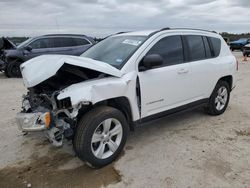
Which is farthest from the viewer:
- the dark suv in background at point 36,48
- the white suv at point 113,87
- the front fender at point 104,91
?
the dark suv in background at point 36,48

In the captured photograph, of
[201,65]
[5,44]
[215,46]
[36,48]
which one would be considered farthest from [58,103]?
[5,44]

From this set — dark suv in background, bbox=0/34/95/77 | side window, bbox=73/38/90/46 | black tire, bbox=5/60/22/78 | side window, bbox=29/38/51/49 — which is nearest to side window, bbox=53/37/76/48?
dark suv in background, bbox=0/34/95/77

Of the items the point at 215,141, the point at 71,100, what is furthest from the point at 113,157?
the point at 215,141

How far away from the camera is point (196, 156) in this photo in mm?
3879

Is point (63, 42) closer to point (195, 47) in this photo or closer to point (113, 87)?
point (195, 47)

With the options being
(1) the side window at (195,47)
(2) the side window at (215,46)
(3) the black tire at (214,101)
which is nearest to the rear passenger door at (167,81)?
(1) the side window at (195,47)

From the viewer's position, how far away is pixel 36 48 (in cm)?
1147

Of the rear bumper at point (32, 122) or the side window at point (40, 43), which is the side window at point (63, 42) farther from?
the rear bumper at point (32, 122)

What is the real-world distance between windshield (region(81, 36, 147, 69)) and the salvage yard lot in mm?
1127

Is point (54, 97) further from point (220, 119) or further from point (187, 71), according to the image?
point (220, 119)

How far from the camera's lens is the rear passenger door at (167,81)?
13.2 ft

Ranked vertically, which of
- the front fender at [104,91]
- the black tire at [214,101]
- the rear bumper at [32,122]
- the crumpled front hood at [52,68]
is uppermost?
the crumpled front hood at [52,68]

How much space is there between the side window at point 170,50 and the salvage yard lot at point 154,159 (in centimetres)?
115

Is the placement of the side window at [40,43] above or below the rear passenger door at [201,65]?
above
